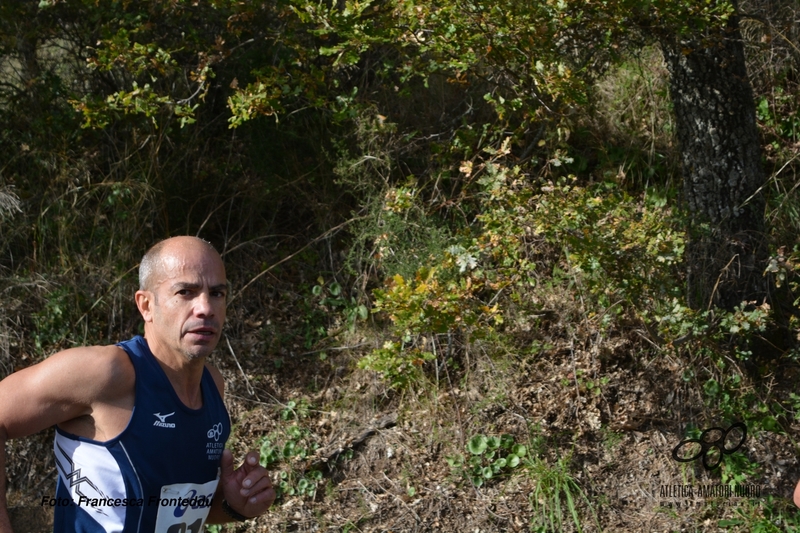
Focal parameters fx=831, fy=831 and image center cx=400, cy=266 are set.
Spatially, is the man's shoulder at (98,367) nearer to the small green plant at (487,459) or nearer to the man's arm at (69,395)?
the man's arm at (69,395)

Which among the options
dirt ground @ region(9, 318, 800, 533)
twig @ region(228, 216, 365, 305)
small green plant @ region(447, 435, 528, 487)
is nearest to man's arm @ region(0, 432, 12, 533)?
dirt ground @ region(9, 318, 800, 533)

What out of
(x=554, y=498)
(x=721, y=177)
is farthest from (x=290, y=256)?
(x=721, y=177)

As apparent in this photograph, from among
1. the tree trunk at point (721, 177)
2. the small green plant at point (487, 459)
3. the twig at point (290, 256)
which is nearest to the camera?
the tree trunk at point (721, 177)

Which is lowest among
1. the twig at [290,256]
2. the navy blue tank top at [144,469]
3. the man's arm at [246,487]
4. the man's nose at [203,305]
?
the twig at [290,256]

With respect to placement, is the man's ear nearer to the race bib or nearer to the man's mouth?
the man's mouth

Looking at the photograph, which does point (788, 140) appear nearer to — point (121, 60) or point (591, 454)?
point (591, 454)

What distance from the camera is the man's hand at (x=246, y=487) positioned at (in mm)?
2963

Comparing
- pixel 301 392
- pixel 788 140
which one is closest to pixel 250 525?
pixel 301 392

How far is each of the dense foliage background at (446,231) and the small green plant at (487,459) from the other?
21 millimetres

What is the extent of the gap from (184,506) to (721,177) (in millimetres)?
3817

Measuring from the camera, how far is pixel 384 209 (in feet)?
20.0

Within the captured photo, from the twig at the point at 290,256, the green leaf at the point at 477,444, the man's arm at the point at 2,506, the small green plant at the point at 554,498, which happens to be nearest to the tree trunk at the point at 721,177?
the small green plant at the point at 554,498

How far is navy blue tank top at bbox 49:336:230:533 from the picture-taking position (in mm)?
2660

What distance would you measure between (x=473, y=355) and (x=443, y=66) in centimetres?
196
